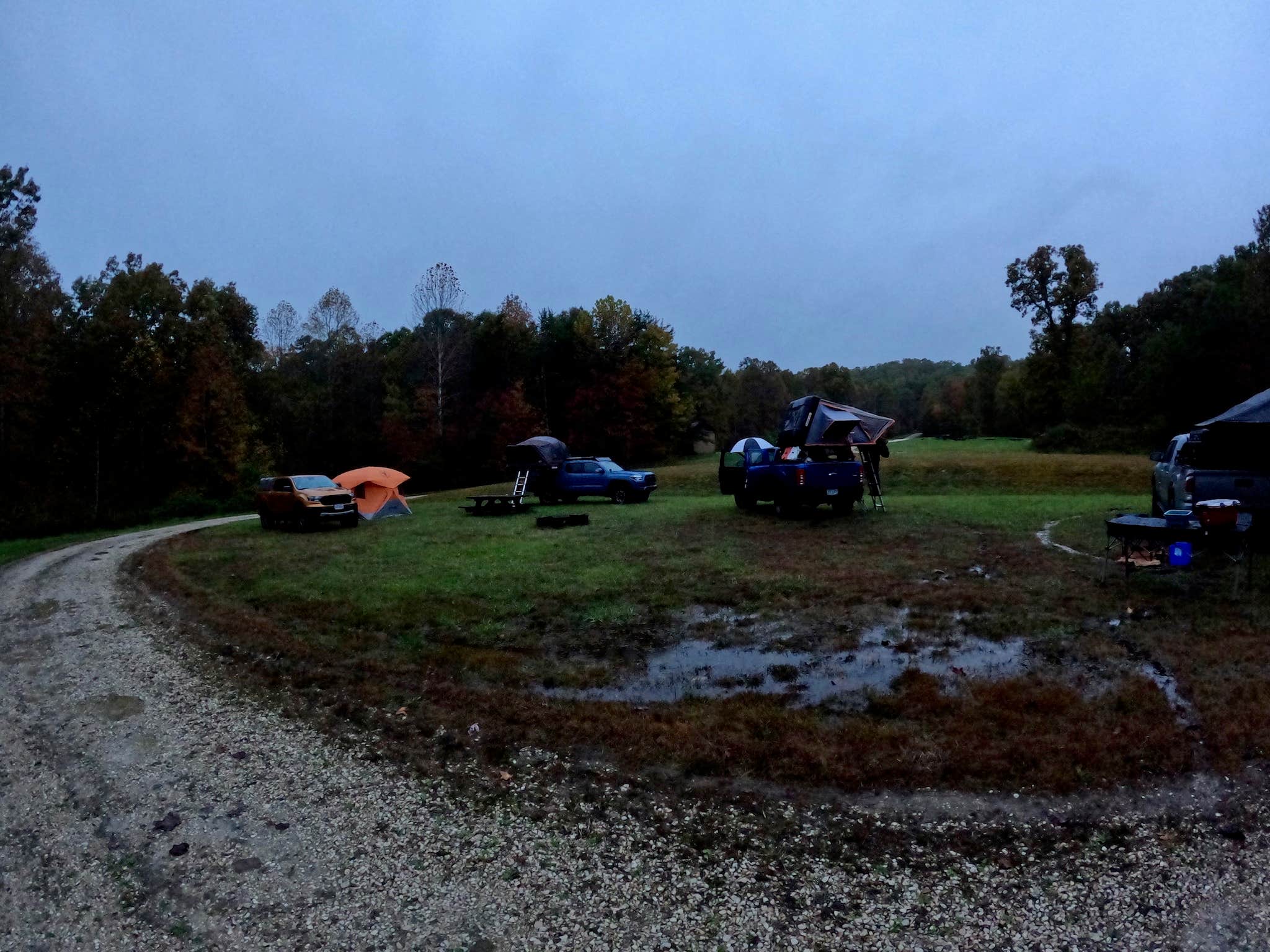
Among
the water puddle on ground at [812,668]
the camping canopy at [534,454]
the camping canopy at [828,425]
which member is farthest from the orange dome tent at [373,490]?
the water puddle on ground at [812,668]

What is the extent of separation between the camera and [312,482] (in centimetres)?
2119

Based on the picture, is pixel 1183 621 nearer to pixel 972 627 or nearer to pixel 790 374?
pixel 972 627

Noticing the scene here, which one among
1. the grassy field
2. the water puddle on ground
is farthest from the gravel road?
the water puddle on ground

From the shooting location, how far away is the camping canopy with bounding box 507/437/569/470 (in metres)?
26.1

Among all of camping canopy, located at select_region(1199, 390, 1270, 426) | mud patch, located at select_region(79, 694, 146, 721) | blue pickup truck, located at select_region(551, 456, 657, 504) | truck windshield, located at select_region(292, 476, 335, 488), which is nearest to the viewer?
mud patch, located at select_region(79, 694, 146, 721)

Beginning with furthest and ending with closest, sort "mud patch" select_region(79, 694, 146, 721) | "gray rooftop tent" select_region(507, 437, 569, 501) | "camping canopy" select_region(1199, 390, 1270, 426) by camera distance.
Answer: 1. "gray rooftop tent" select_region(507, 437, 569, 501)
2. "camping canopy" select_region(1199, 390, 1270, 426)
3. "mud patch" select_region(79, 694, 146, 721)

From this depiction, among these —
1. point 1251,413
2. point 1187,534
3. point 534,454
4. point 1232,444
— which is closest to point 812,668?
point 1187,534

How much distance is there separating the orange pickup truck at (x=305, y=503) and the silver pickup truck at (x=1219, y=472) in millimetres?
18212

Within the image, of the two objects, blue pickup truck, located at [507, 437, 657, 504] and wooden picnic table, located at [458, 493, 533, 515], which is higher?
blue pickup truck, located at [507, 437, 657, 504]

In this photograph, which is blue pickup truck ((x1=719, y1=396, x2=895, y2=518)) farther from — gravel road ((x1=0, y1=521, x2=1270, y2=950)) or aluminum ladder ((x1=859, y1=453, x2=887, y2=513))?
gravel road ((x1=0, y1=521, x2=1270, y2=950))

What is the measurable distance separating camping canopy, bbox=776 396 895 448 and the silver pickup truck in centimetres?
768

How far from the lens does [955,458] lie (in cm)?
3197

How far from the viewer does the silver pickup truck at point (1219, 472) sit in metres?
11.1

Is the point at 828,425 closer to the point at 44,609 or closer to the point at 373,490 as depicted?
the point at 373,490
